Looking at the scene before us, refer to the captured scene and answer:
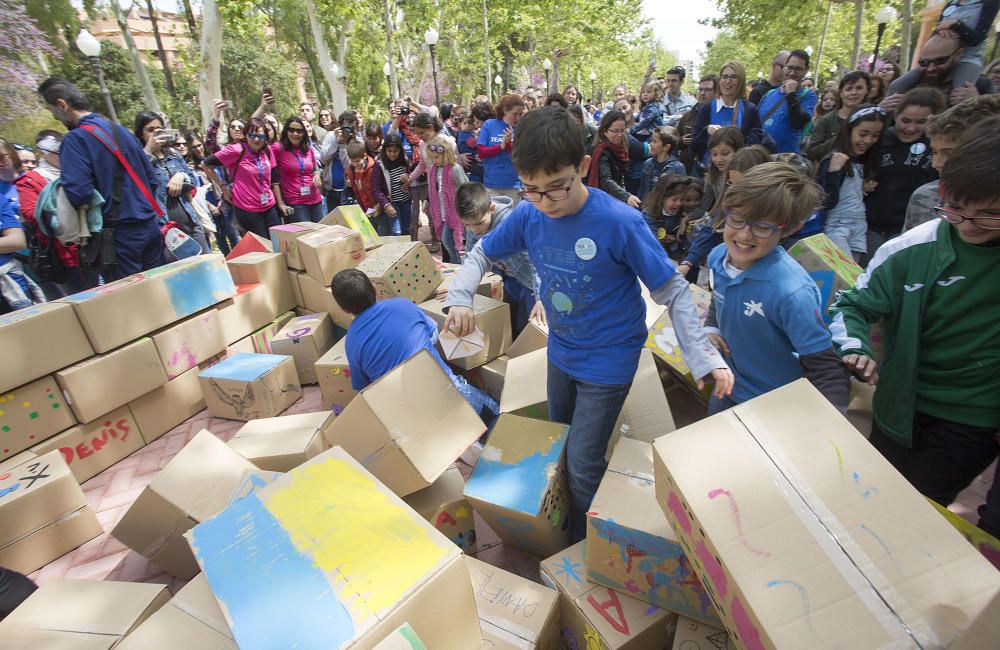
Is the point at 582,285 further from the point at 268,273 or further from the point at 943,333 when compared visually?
the point at 268,273

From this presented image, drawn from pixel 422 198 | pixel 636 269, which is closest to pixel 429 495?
pixel 636 269

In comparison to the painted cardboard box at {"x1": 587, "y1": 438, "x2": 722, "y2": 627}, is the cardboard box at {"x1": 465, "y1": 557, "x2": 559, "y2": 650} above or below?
below

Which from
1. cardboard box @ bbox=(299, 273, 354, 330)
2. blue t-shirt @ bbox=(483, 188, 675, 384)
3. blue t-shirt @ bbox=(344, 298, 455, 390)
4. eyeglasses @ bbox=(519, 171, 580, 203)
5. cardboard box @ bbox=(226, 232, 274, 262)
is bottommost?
cardboard box @ bbox=(299, 273, 354, 330)

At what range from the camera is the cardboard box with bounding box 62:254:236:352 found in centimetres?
280

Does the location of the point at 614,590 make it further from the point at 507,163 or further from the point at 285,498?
the point at 507,163

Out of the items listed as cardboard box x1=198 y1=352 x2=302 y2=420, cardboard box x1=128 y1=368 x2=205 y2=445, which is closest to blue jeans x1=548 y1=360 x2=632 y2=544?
cardboard box x1=198 y1=352 x2=302 y2=420

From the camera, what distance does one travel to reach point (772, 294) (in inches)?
61.3

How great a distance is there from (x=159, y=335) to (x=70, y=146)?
4.32 ft

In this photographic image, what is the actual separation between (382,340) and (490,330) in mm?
974

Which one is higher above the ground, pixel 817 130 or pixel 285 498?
pixel 817 130

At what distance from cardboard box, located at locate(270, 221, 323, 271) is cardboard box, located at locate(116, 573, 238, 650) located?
3.21 meters

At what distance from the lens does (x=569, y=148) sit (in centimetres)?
145

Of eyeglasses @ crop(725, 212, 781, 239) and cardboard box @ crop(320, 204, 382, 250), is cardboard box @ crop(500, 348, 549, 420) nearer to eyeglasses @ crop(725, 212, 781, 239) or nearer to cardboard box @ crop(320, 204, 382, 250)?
eyeglasses @ crop(725, 212, 781, 239)

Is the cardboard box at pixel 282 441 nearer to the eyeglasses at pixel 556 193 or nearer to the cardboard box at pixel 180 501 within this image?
the cardboard box at pixel 180 501
